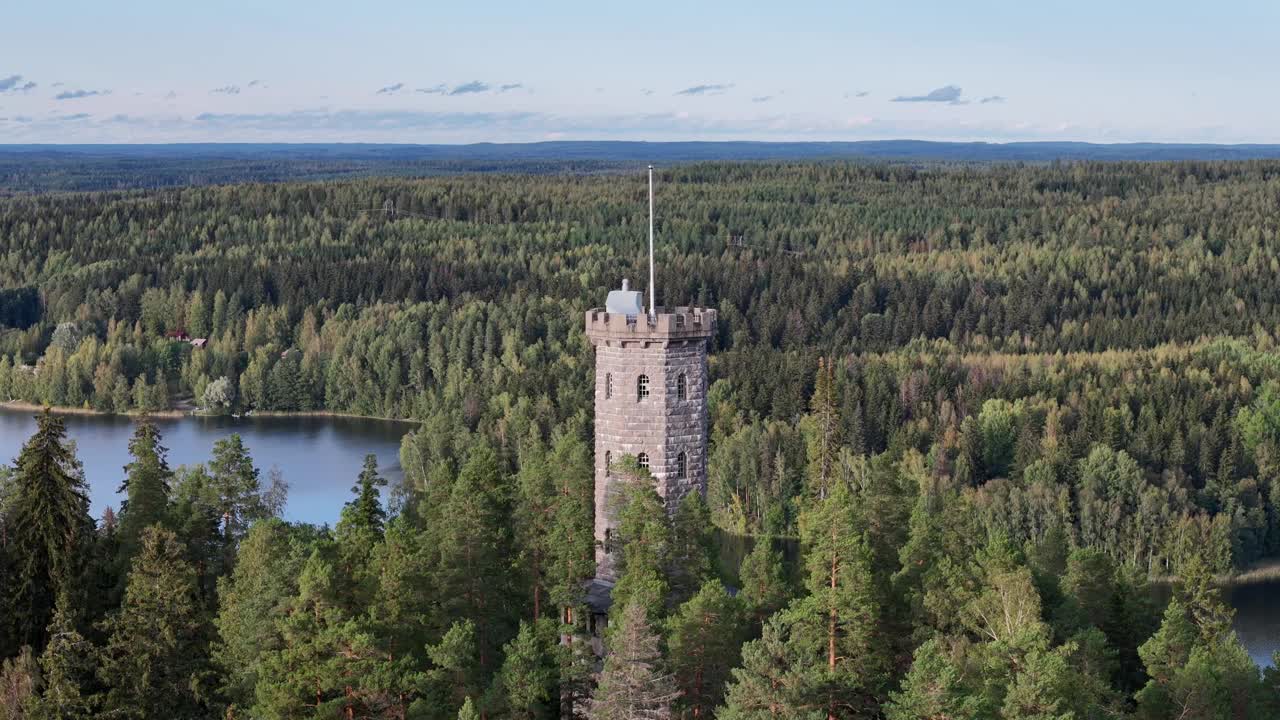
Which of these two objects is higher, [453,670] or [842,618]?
[842,618]

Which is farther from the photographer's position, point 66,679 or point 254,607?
point 254,607

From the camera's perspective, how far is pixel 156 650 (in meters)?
53.7

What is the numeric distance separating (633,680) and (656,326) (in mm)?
13690

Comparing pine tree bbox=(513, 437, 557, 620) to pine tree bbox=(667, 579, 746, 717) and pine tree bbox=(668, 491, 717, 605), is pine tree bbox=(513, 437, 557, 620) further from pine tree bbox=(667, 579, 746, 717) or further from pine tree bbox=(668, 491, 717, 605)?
pine tree bbox=(667, 579, 746, 717)

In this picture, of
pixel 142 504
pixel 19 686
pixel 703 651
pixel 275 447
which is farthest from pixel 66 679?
pixel 275 447

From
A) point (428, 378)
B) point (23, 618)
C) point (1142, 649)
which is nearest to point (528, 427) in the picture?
point (428, 378)

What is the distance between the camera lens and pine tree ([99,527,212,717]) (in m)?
53.3

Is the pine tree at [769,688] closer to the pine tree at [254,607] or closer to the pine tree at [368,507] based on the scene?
the pine tree at [254,607]

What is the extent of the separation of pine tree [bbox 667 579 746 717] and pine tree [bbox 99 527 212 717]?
507 inches

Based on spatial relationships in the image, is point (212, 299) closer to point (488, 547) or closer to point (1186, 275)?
point (1186, 275)

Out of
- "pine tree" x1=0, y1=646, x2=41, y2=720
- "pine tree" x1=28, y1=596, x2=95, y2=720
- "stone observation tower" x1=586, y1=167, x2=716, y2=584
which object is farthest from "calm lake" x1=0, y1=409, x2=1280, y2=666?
"pine tree" x1=28, y1=596, x2=95, y2=720

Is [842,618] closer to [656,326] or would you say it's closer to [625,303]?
[656,326]

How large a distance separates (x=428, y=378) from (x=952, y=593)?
117 metres

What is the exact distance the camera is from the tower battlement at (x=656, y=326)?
193ft
